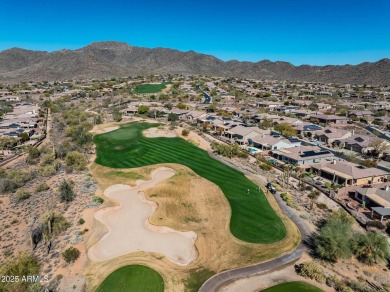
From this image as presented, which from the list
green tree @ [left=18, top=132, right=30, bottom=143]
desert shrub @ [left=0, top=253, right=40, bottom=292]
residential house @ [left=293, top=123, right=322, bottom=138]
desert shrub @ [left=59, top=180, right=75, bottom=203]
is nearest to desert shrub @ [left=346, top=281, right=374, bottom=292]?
desert shrub @ [left=0, top=253, right=40, bottom=292]

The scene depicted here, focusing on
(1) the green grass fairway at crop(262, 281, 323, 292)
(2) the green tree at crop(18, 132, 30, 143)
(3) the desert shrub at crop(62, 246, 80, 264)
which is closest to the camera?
(1) the green grass fairway at crop(262, 281, 323, 292)

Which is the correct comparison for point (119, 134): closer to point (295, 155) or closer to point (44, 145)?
point (44, 145)

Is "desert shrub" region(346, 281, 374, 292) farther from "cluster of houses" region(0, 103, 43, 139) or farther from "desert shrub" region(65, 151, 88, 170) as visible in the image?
"cluster of houses" region(0, 103, 43, 139)

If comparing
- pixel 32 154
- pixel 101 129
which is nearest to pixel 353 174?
pixel 32 154

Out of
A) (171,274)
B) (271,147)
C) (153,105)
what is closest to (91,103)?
(153,105)

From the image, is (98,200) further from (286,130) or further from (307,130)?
(307,130)

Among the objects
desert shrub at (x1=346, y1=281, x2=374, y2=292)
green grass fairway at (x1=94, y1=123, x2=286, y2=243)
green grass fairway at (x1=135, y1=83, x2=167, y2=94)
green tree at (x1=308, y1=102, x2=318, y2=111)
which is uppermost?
green grass fairway at (x1=135, y1=83, x2=167, y2=94)

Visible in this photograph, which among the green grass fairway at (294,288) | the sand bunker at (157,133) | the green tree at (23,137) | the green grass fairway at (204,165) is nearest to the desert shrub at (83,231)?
the green grass fairway at (204,165)
